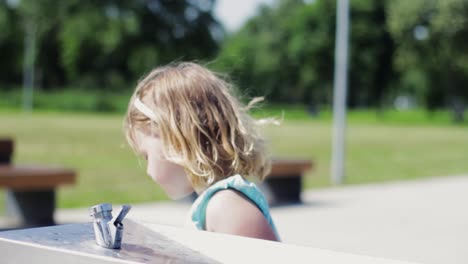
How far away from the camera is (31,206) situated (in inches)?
313

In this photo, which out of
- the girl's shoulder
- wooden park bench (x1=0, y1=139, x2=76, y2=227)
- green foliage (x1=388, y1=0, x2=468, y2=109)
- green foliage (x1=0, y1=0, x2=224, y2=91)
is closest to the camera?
the girl's shoulder

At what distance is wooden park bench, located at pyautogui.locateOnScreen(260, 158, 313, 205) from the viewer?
10078 mm

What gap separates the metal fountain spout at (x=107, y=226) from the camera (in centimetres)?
156

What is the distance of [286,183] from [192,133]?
8.39 m

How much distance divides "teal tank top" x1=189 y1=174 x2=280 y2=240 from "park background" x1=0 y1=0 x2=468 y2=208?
21233mm

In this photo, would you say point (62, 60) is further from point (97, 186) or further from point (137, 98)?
point (137, 98)

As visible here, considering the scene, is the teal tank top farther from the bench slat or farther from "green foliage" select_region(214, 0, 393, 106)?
"green foliage" select_region(214, 0, 393, 106)

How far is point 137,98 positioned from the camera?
6.64 feet

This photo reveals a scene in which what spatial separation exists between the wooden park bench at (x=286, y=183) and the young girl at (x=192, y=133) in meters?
8.05

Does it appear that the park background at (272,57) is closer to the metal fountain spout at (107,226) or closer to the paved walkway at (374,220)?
the paved walkway at (374,220)

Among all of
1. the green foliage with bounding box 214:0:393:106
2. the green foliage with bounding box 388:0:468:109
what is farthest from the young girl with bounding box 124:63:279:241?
the green foliage with bounding box 214:0:393:106

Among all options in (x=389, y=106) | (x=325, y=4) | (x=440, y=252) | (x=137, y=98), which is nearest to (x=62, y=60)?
(x=325, y=4)

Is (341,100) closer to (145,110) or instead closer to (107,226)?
(145,110)

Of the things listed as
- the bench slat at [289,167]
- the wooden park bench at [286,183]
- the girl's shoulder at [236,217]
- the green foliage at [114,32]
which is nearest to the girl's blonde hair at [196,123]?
the girl's shoulder at [236,217]
